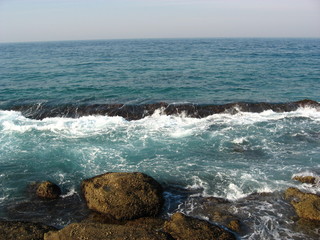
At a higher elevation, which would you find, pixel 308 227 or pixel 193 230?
pixel 193 230

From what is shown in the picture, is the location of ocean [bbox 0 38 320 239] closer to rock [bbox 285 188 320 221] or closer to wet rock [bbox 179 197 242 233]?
wet rock [bbox 179 197 242 233]

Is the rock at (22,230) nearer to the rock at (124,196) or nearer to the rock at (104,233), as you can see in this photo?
the rock at (104,233)

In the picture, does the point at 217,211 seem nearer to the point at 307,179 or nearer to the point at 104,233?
the point at 104,233

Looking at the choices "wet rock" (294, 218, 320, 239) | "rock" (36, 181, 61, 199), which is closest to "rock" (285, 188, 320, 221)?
"wet rock" (294, 218, 320, 239)

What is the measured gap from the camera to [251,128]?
923 inches

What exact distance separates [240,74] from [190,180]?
33.2 m

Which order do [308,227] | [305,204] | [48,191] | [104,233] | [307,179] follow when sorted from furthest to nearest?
[307,179]
[48,191]
[305,204]
[308,227]
[104,233]

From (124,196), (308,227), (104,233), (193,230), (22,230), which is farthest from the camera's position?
(124,196)

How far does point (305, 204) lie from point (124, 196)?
906 centimetres

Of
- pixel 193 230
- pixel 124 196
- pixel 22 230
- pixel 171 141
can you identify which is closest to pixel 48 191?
pixel 22 230

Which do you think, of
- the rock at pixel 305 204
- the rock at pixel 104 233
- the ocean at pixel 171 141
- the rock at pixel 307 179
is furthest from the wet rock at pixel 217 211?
the rock at pixel 307 179

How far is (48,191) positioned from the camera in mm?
14422

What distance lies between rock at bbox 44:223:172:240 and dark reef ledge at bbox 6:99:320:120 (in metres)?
16.7

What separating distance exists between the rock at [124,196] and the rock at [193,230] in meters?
1.69
